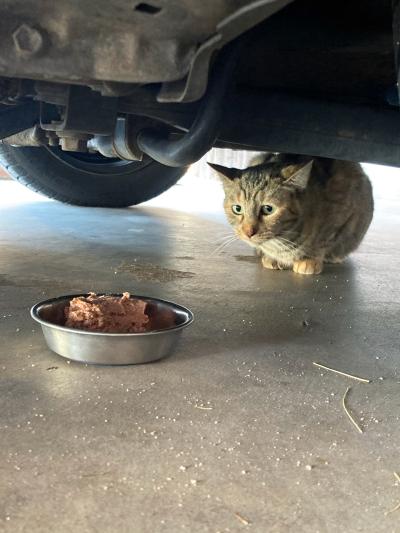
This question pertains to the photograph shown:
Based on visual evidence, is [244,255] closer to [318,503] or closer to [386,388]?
[386,388]

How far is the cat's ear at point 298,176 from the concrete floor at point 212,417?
1.20ft

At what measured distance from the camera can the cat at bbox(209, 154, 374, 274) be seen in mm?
2127

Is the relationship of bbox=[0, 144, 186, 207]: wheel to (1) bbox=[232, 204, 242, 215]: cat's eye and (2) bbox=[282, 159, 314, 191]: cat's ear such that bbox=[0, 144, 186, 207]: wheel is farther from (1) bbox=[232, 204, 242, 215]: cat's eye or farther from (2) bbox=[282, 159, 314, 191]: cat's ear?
(2) bbox=[282, 159, 314, 191]: cat's ear

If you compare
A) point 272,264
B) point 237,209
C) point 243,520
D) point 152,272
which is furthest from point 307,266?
point 243,520

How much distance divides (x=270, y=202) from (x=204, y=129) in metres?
0.78

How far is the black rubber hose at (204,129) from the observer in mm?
1268

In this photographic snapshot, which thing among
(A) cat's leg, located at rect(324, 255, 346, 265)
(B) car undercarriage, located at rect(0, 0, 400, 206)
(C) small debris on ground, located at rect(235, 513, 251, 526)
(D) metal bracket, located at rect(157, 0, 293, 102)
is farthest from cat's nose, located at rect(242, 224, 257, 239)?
(C) small debris on ground, located at rect(235, 513, 251, 526)

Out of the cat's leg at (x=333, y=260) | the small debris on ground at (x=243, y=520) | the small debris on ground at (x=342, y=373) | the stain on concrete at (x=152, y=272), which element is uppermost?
the cat's leg at (x=333, y=260)

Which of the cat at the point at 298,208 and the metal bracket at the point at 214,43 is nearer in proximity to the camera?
the metal bracket at the point at 214,43

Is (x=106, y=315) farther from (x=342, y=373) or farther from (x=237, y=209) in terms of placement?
(x=237, y=209)

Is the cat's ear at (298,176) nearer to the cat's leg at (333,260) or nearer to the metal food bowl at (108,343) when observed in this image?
the cat's leg at (333,260)

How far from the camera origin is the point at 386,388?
1.21 metres

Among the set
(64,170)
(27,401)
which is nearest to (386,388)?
(27,401)

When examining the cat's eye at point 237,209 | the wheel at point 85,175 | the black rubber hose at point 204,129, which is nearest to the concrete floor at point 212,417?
the cat's eye at point 237,209
